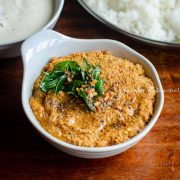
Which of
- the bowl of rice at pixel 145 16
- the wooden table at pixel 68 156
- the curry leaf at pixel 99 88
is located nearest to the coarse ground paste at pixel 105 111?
the curry leaf at pixel 99 88

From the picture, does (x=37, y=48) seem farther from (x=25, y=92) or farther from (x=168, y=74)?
(x=168, y=74)

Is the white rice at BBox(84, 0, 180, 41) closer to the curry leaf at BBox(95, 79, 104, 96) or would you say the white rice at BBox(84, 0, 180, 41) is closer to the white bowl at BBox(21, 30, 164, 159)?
the white bowl at BBox(21, 30, 164, 159)

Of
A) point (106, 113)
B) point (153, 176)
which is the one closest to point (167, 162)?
point (153, 176)

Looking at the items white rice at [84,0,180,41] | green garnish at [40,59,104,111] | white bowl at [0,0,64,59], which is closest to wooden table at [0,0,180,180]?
white bowl at [0,0,64,59]

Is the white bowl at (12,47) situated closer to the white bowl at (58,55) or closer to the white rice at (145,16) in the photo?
the white bowl at (58,55)

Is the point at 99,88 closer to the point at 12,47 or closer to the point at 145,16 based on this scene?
the point at 12,47
